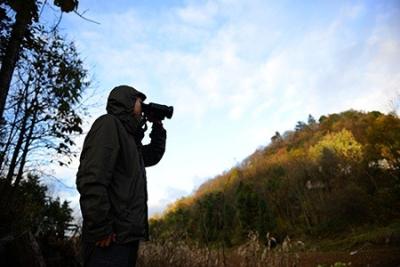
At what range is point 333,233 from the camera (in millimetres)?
36344

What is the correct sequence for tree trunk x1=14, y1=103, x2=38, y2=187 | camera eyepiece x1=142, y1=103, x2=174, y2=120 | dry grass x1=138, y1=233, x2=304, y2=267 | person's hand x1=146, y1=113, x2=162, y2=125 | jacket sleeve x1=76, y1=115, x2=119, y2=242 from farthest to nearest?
tree trunk x1=14, y1=103, x2=38, y2=187
dry grass x1=138, y1=233, x2=304, y2=267
person's hand x1=146, y1=113, x2=162, y2=125
camera eyepiece x1=142, y1=103, x2=174, y2=120
jacket sleeve x1=76, y1=115, x2=119, y2=242

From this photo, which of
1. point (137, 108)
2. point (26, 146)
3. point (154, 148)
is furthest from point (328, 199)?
point (137, 108)

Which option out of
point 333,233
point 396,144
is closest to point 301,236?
point 333,233

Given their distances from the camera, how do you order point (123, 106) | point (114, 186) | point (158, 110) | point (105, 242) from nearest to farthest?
1. point (105, 242)
2. point (114, 186)
3. point (123, 106)
4. point (158, 110)

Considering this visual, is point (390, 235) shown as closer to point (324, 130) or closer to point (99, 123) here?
point (99, 123)

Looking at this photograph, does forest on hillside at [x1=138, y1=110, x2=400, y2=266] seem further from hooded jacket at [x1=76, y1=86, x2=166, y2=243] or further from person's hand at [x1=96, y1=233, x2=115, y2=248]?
person's hand at [x1=96, y1=233, x2=115, y2=248]

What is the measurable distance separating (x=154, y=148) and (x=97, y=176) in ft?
3.32

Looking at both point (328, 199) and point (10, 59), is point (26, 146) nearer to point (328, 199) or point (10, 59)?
point (10, 59)

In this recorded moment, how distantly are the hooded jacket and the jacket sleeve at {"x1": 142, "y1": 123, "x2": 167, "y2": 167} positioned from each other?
0.48m


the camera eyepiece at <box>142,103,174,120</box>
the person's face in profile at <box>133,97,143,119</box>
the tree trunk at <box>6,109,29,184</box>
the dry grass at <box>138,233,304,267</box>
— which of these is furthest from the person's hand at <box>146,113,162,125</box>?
the tree trunk at <box>6,109,29,184</box>

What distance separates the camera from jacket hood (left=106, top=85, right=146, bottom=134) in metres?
2.50

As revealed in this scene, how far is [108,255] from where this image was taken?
2.04 meters

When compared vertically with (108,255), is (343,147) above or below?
above

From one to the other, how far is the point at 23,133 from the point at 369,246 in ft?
75.9
